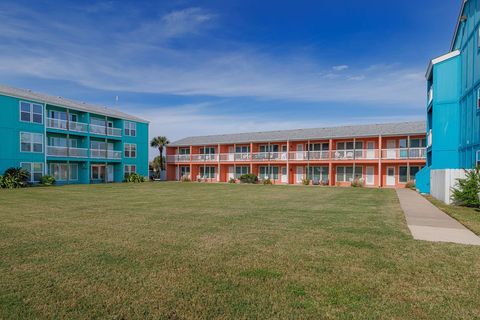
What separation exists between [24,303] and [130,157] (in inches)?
1481

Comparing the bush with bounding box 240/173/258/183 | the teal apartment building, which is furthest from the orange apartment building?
the teal apartment building

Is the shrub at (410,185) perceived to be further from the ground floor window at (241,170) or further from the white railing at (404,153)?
the ground floor window at (241,170)

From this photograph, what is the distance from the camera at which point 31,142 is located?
94.1 ft

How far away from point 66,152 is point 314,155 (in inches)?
1051

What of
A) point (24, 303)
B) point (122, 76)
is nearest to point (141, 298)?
point (24, 303)

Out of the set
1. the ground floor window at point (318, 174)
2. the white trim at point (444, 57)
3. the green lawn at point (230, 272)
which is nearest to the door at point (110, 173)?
the ground floor window at point (318, 174)

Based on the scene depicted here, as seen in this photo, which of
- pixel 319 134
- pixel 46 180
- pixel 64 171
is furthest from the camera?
pixel 319 134

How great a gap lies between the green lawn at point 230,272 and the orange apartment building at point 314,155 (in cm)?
2489

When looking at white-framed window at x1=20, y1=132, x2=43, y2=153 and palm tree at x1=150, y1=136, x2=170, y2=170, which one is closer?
white-framed window at x1=20, y1=132, x2=43, y2=153

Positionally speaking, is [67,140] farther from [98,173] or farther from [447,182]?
[447,182]

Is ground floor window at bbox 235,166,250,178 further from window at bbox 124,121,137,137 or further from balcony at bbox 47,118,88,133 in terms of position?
balcony at bbox 47,118,88,133

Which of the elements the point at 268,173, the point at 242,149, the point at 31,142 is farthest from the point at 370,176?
the point at 31,142

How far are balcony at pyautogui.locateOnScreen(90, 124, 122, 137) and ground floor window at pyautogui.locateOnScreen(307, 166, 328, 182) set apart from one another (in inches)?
939

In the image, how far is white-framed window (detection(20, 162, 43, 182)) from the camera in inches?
1110
